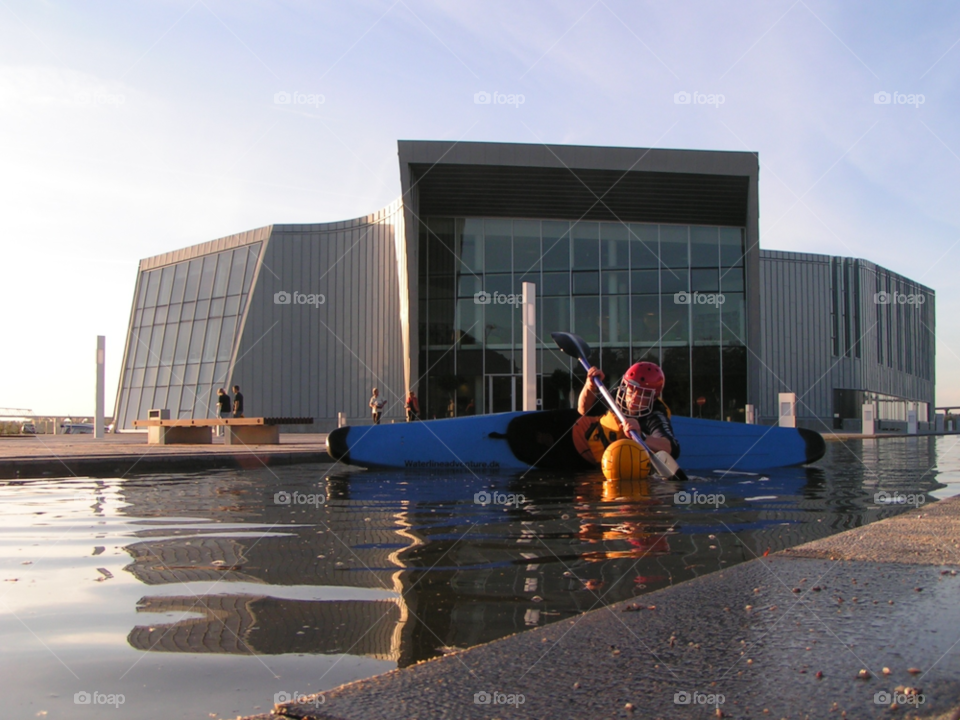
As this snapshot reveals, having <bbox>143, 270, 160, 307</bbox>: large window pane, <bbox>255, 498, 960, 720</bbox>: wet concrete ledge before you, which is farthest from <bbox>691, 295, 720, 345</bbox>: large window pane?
Result: <bbox>255, 498, 960, 720</bbox>: wet concrete ledge

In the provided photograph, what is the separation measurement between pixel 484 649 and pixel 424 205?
26.3m

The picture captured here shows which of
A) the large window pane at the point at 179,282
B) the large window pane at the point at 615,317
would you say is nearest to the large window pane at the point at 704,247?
the large window pane at the point at 615,317

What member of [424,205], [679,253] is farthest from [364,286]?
[679,253]

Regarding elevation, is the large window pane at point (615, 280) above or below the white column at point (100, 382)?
above

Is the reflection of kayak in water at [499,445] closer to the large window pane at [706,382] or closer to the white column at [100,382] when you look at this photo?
the white column at [100,382]

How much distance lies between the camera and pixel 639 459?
353 inches

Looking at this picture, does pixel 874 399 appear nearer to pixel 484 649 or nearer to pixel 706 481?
pixel 706 481

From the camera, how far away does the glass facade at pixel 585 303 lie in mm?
27922

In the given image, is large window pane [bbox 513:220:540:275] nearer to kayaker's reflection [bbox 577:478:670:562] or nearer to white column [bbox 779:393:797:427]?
white column [bbox 779:393:797:427]

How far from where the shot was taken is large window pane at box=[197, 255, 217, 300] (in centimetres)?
3488

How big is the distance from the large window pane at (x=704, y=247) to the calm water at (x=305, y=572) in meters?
20.8

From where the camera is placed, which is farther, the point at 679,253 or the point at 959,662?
the point at 679,253

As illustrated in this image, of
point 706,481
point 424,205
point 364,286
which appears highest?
point 424,205

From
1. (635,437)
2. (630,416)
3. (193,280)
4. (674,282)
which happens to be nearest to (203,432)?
(630,416)
